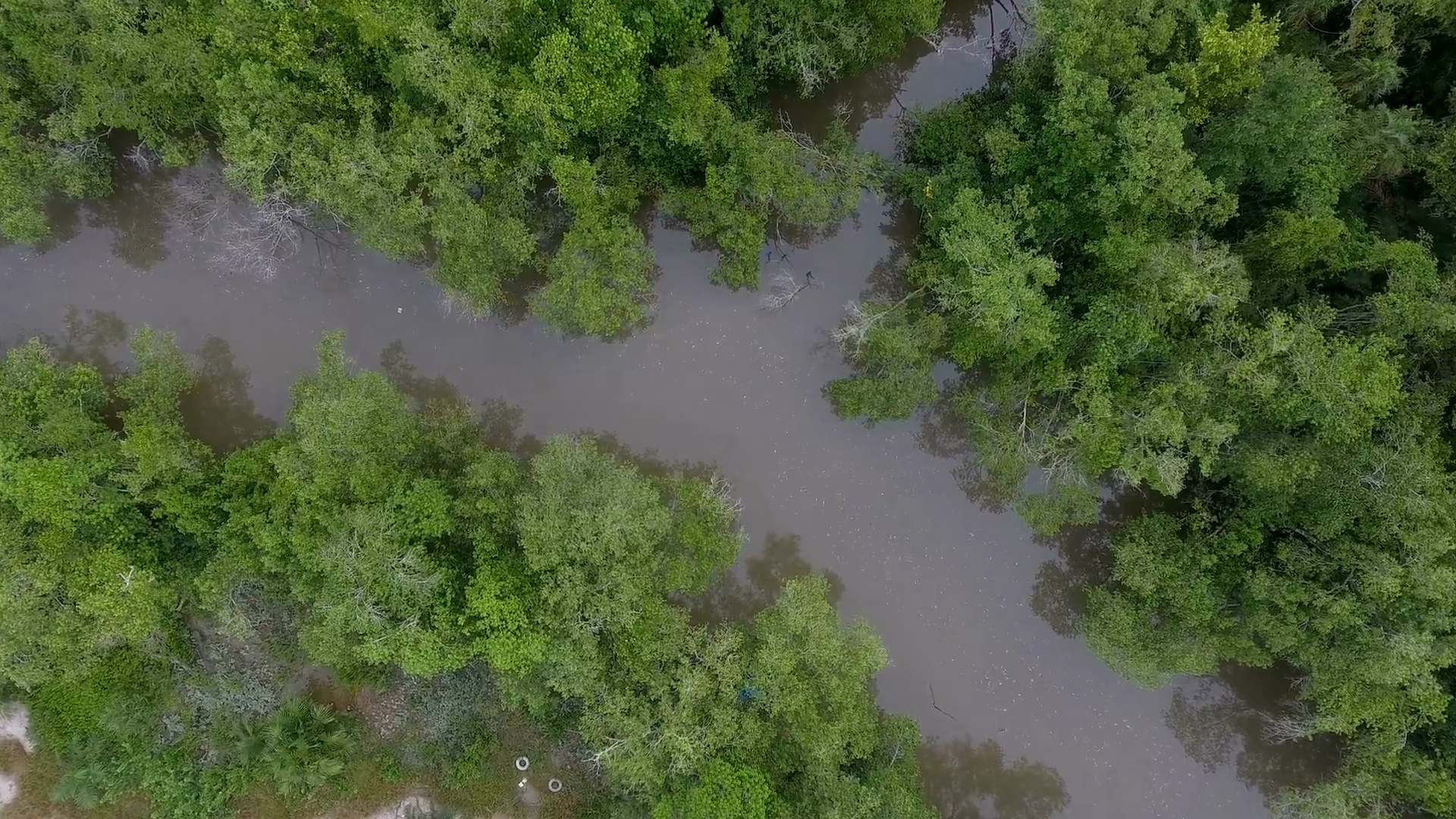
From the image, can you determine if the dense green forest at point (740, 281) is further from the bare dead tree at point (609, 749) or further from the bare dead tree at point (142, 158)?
the bare dead tree at point (142, 158)

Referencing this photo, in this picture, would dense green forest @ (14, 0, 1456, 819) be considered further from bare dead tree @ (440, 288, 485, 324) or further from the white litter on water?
bare dead tree @ (440, 288, 485, 324)

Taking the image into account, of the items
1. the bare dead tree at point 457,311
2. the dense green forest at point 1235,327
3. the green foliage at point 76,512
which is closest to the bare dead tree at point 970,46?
the dense green forest at point 1235,327

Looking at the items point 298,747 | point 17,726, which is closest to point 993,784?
point 298,747

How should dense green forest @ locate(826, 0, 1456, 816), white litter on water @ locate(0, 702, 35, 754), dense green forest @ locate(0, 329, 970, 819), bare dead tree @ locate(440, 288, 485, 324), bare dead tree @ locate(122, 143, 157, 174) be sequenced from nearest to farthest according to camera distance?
dense green forest @ locate(826, 0, 1456, 816) → dense green forest @ locate(0, 329, 970, 819) → bare dead tree @ locate(440, 288, 485, 324) → white litter on water @ locate(0, 702, 35, 754) → bare dead tree @ locate(122, 143, 157, 174)

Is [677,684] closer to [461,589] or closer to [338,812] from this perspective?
[461,589]

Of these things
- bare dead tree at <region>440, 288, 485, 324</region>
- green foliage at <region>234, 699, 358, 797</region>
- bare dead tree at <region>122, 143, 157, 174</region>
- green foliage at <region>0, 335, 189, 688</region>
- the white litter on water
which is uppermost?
bare dead tree at <region>440, 288, 485, 324</region>

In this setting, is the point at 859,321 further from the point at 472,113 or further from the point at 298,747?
the point at 298,747

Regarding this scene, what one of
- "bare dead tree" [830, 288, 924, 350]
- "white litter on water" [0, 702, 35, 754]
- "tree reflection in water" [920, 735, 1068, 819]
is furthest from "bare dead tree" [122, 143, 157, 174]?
"tree reflection in water" [920, 735, 1068, 819]
